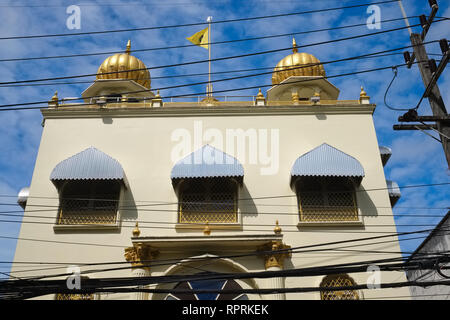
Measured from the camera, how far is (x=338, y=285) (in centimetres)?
1235

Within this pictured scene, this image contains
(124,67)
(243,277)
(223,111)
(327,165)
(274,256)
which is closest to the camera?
(243,277)

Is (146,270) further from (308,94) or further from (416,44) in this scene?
(308,94)

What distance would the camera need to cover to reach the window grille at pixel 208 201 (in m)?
13.4

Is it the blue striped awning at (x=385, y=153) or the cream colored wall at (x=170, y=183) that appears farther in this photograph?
the blue striped awning at (x=385, y=153)

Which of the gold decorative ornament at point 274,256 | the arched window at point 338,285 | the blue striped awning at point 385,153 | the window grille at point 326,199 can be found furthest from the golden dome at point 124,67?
the arched window at point 338,285

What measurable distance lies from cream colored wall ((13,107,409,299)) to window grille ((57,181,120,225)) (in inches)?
13.4

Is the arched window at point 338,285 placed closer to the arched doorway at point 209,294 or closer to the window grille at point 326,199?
the window grille at point 326,199

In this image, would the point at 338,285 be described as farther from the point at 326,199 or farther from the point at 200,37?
the point at 200,37

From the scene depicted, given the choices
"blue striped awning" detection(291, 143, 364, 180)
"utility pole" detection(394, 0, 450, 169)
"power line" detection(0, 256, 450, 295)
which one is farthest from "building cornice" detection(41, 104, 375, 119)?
"power line" detection(0, 256, 450, 295)

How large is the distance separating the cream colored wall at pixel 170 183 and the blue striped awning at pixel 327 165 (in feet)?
2.39

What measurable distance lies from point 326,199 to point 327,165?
3.58 ft

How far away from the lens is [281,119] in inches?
600

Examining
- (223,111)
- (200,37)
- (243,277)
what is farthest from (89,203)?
(200,37)
